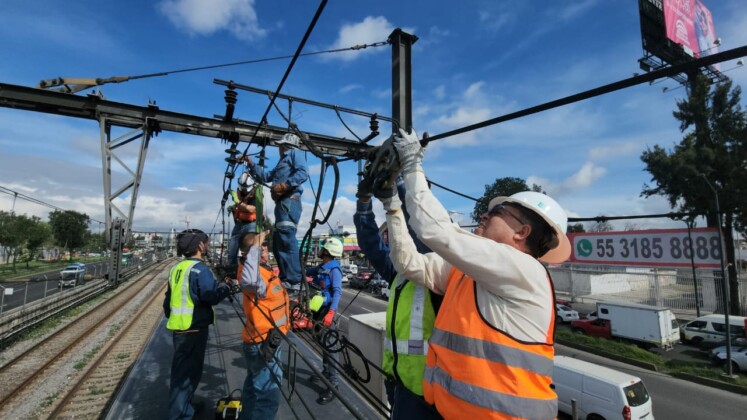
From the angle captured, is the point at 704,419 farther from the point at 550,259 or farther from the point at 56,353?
the point at 56,353

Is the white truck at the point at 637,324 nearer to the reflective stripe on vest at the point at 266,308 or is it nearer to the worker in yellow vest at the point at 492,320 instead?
the reflective stripe on vest at the point at 266,308

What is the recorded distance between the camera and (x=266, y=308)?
151 inches

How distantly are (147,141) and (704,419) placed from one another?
50.1ft

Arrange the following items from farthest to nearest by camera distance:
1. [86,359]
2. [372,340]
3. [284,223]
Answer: [86,359] < [372,340] < [284,223]

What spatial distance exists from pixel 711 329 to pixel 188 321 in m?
22.1

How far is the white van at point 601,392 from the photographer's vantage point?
26.2 ft

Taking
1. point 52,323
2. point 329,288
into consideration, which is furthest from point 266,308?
point 52,323

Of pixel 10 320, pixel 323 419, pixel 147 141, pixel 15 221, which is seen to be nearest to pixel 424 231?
pixel 323 419

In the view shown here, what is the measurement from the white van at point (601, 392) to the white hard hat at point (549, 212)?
330 inches

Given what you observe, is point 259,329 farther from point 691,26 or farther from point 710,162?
point 691,26

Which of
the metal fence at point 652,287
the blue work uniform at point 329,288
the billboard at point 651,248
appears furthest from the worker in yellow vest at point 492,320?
the metal fence at point 652,287

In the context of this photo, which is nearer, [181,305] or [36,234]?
[181,305]

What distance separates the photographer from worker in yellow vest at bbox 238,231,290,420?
369 centimetres

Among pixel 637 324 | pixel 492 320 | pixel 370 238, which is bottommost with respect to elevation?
pixel 637 324
